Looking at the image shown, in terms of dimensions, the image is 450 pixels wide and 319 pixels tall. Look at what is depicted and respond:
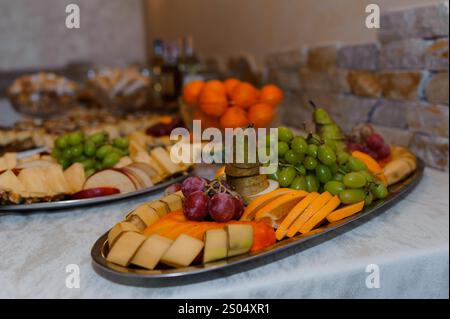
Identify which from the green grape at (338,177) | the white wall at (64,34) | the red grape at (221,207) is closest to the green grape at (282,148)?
the green grape at (338,177)

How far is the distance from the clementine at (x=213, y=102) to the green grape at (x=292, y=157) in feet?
1.40

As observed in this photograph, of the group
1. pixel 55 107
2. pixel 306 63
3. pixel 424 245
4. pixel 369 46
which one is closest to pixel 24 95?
pixel 55 107

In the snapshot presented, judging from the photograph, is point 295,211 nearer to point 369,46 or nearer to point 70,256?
point 70,256

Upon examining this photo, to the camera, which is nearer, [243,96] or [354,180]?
[354,180]

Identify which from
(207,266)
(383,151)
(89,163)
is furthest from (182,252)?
(383,151)

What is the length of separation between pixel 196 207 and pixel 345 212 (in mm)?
272

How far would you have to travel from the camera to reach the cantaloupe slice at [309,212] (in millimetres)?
717

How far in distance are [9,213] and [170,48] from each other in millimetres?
1676

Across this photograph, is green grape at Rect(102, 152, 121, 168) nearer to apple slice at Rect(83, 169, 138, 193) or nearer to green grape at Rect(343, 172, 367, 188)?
apple slice at Rect(83, 169, 138, 193)

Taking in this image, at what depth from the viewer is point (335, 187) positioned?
81 cm

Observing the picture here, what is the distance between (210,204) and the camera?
2.31 feet

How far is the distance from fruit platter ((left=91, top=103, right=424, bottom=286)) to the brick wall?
0.98 ft

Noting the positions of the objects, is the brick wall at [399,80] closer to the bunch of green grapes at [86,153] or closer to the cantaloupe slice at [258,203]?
the cantaloupe slice at [258,203]

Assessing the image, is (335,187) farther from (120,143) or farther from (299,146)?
(120,143)
